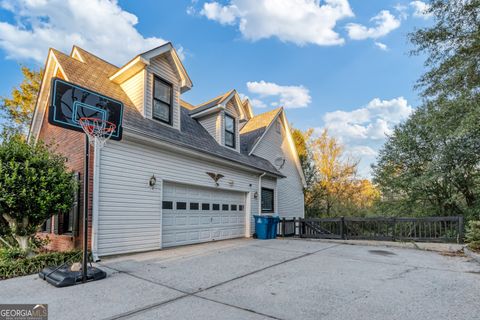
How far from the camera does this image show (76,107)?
5.14 metres

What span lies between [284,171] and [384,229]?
262 inches

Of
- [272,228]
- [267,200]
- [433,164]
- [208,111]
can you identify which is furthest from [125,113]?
[433,164]

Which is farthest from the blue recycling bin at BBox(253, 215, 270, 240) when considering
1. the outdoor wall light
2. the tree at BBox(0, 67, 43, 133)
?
the tree at BBox(0, 67, 43, 133)

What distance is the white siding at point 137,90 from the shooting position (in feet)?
26.9

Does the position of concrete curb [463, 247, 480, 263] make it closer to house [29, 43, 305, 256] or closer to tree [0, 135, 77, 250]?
house [29, 43, 305, 256]

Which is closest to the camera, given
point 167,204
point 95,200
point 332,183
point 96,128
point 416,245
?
point 96,128

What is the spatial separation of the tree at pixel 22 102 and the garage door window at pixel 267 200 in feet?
50.7

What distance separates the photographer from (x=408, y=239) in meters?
9.16

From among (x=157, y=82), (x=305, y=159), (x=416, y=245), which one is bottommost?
(x=416, y=245)

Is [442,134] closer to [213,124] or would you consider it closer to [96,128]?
[213,124]

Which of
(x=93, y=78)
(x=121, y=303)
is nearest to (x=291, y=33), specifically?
(x=93, y=78)

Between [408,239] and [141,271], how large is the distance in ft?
29.3

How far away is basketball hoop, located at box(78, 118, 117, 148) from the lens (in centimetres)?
473

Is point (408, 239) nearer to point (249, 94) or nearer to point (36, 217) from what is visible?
point (36, 217)
